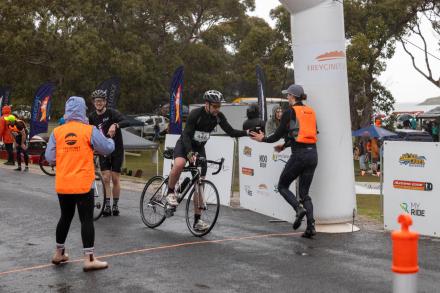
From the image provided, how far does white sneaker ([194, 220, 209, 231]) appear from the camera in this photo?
8795 millimetres

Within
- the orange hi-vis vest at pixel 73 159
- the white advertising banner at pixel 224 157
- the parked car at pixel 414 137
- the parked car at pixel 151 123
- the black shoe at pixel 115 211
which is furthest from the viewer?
the parked car at pixel 151 123

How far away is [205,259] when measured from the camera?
7.32 metres

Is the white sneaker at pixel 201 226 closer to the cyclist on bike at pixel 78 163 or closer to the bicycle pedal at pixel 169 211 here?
the bicycle pedal at pixel 169 211

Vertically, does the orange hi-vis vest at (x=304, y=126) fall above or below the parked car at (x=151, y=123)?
below

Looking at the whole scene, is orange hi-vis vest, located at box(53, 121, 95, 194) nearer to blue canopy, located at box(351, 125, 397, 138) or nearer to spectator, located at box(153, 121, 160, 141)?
blue canopy, located at box(351, 125, 397, 138)

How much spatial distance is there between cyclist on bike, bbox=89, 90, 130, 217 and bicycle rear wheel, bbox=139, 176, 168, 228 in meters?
0.83

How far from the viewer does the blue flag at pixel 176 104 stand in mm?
22395

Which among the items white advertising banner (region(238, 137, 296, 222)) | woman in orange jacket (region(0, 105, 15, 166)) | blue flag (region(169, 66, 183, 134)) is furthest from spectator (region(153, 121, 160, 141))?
white advertising banner (region(238, 137, 296, 222))

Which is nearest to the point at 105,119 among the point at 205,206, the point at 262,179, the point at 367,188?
the point at 205,206

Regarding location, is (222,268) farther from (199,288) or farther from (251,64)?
(251,64)

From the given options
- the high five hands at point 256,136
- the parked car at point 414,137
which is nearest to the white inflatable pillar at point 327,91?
the high five hands at point 256,136

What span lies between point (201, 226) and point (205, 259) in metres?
1.50

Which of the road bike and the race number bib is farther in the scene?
the race number bib

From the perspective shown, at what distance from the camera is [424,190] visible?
28.0 feet
